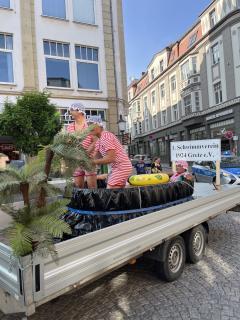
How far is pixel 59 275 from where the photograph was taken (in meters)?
2.45

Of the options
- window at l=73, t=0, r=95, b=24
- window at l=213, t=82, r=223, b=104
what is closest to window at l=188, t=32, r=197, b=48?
window at l=213, t=82, r=223, b=104

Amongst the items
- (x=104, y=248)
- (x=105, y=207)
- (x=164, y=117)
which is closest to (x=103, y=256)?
(x=104, y=248)

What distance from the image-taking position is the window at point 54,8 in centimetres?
1767

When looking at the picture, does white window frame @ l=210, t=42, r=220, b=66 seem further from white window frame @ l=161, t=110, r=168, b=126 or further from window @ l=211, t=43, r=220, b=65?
white window frame @ l=161, t=110, r=168, b=126

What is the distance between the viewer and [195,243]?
4680 mm

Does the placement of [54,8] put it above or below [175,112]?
above

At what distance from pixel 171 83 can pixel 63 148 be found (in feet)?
131

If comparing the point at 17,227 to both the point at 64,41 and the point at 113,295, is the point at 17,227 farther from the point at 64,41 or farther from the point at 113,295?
the point at 64,41

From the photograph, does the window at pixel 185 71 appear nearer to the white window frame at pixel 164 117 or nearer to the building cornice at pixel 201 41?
the building cornice at pixel 201 41

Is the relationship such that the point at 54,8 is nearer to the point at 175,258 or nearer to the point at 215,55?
the point at 175,258

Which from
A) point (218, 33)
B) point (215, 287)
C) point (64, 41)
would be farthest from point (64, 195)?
point (218, 33)

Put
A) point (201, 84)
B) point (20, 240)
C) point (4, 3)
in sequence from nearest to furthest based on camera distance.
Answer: point (20, 240) < point (4, 3) < point (201, 84)

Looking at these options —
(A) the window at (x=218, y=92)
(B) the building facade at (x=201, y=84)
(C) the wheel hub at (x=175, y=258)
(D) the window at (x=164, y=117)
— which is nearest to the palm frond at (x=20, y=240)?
(C) the wheel hub at (x=175, y=258)

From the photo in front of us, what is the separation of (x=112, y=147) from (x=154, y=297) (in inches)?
70.9
